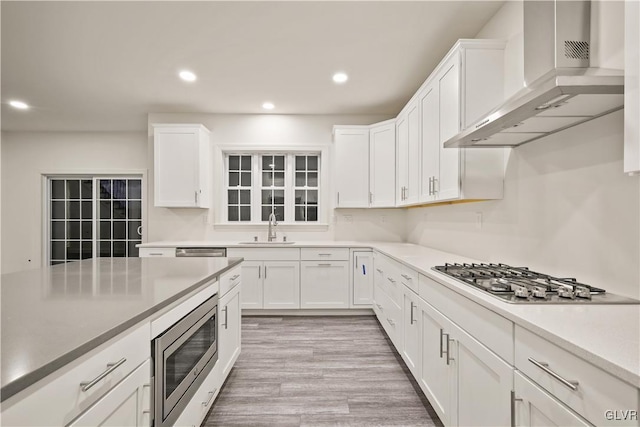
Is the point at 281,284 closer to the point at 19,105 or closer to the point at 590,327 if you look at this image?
the point at 590,327

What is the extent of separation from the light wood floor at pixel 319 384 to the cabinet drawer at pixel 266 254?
882mm

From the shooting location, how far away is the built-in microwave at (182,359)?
46.8 inches

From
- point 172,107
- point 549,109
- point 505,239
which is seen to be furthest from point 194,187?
point 549,109

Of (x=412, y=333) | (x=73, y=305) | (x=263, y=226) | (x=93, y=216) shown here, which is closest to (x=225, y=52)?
(x=263, y=226)

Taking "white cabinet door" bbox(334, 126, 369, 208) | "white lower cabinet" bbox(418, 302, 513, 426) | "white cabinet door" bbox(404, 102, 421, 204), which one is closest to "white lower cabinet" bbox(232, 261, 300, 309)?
"white cabinet door" bbox(334, 126, 369, 208)

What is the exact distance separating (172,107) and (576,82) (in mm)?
4467

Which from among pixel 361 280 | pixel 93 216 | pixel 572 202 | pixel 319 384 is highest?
pixel 572 202

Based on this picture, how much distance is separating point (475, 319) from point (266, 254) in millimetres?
2872

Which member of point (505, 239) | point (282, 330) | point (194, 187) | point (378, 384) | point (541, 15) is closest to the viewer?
point (541, 15)

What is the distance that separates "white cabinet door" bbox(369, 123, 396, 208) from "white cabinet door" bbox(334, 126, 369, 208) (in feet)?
0.27

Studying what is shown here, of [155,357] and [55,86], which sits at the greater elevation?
[55,86]

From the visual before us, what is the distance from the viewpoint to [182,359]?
55.9 inches

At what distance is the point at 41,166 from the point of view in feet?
17.4

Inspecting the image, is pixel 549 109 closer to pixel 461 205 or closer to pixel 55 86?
pixel 461 205
